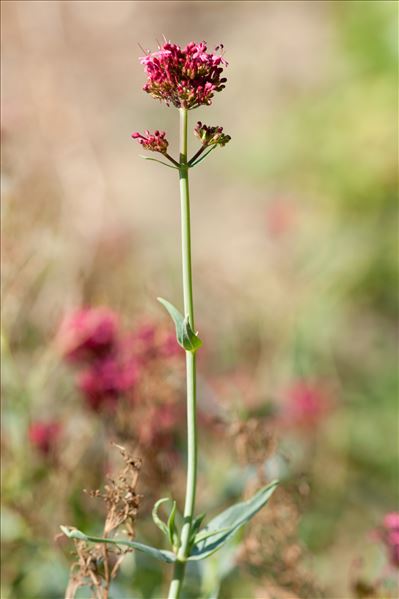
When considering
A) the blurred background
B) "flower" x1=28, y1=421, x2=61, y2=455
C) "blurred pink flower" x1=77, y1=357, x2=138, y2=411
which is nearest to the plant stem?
the blurred background

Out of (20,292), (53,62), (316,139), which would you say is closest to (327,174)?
(316,139)

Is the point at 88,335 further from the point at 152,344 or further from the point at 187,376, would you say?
the point at 187,376

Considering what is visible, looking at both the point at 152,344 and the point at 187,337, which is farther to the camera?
the point at 152,344

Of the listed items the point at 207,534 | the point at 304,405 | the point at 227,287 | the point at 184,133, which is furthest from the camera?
the point at 227,287

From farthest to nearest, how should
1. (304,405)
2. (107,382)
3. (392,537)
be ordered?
(304,405) → (107,382) → (392,537)

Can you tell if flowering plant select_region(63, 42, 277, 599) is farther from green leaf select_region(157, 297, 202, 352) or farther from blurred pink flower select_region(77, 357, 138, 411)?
blurred pink flower select_region(77, 357, 138, 411)

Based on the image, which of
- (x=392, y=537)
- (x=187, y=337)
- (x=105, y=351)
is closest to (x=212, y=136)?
(x=187, y=337)

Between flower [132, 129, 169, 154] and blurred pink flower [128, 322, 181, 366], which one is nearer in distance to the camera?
flower [132, 129, 169, 154]

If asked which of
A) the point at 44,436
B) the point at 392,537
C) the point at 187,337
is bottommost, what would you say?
the point at 392,537
